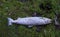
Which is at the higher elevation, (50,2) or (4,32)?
(50,2)

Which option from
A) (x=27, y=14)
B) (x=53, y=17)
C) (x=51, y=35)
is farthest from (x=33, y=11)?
(x=51, y=35)

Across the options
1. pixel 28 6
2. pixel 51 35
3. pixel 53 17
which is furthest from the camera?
pixel 28 6

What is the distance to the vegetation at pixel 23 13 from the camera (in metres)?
4.23

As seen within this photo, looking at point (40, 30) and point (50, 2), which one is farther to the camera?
point (50, 2)

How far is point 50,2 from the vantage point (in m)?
4.77

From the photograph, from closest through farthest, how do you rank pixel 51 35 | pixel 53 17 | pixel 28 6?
pixel 51 35 → pixel 53 17 → pixel 28 6

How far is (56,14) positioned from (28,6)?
608 millimetres

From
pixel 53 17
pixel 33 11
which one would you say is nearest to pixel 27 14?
pixel 33 11

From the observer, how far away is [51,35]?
4195 mm

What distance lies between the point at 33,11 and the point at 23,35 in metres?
0.67

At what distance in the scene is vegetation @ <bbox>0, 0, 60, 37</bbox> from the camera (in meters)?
4.23

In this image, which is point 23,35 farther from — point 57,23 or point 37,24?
point 57,23

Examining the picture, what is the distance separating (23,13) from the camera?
4.70 meters

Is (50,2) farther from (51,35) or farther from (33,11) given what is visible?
(51,35)
